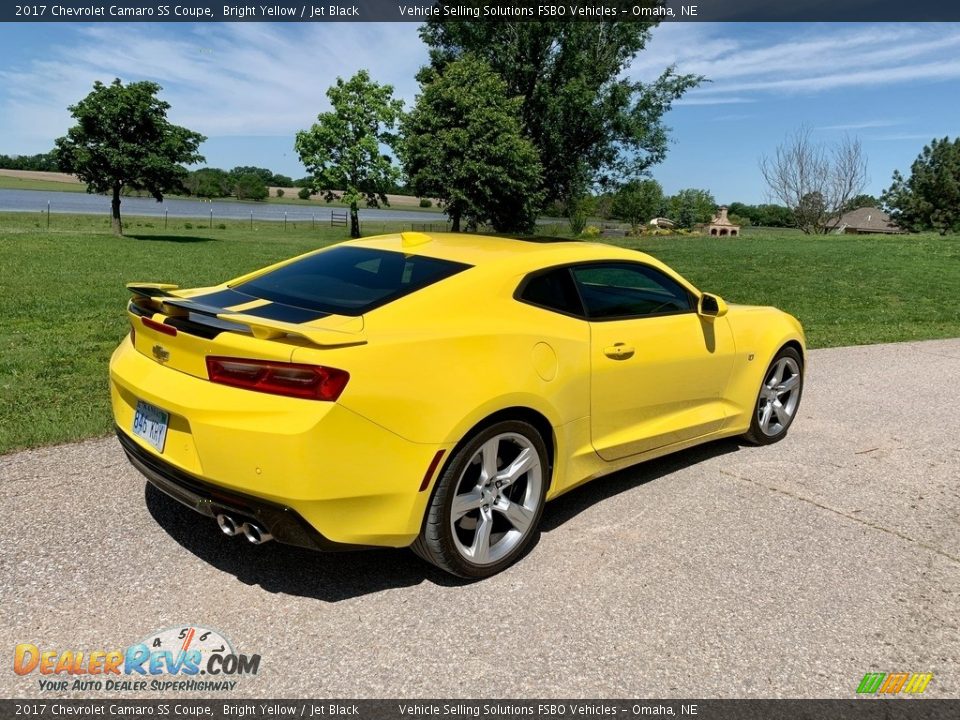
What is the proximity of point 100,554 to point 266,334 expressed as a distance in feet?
4.82

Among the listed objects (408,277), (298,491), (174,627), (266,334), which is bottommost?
(174,627)

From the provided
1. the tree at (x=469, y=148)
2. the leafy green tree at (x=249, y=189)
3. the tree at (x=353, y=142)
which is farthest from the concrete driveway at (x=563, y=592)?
the leafy green tree at (x=249, y=189)

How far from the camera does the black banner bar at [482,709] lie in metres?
Answer: 2.31

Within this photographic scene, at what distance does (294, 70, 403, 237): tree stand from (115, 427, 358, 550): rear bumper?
4471 cm

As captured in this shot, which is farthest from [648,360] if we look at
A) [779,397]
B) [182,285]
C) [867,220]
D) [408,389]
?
[867,220]

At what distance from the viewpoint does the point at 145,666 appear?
2.53m

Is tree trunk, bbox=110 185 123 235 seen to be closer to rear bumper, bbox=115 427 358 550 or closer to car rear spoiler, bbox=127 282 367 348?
car rear spoiler, bbox=127 282 367 348

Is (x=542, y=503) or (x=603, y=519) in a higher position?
(x=542, y=503)

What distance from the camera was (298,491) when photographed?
8.50 feet

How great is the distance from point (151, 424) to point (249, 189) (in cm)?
11018

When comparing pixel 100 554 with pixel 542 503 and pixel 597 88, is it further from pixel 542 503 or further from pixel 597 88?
pixel 597 88

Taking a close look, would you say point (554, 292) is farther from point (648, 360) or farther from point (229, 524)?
point (229, 524)

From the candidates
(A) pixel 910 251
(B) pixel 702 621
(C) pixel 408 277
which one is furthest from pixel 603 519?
(A) pixel 910 251

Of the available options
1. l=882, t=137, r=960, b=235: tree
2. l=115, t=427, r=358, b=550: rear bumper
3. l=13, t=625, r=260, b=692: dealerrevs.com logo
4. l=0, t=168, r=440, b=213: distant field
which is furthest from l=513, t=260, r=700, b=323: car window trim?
l=882, t=137, r=960, b=235: tree
